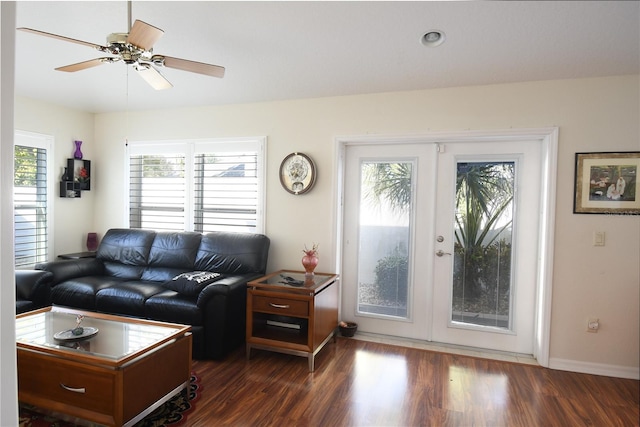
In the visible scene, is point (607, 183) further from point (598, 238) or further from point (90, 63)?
point (90, 63)

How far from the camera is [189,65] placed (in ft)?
7.18

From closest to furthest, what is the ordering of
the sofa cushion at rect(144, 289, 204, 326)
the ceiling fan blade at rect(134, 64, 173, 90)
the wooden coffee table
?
the wooden coffee table < the ceiling fan blade at rect(134, 64, 173, 90) < the sofa cushion at rect(144, 289, 204, 326)

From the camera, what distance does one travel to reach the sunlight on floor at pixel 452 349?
3.22 metres

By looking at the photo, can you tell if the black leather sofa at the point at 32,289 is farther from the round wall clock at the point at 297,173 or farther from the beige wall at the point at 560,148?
the round wall clock at the point at 297,173

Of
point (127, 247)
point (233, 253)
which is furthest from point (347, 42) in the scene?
point (127, 247)

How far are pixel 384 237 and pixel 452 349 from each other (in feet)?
4.03

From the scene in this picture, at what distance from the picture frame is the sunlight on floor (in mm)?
1374

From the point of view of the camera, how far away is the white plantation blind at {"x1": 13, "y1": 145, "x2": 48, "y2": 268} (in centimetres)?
394

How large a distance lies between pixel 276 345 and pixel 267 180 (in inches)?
68.3

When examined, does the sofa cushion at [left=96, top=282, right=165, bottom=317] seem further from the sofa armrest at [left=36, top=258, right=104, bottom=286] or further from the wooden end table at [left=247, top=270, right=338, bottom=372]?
the wooden end table at [left=247, top=270, right=338, bottom=372]

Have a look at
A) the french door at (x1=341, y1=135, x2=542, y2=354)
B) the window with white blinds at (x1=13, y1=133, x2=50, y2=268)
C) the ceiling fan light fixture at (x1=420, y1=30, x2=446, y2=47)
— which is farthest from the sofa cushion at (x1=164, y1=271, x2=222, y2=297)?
the ceiling fan light fixture at (x1=420, y1=30, x2=446, y2=47)

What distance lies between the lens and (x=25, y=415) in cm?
219

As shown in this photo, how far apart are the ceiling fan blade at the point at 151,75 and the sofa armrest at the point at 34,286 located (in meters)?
2.17

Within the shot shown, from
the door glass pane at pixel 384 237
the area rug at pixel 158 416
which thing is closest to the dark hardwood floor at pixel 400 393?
the area rug at pixel 158 416
